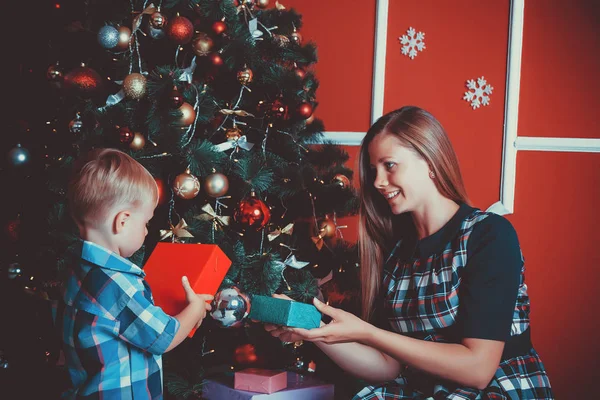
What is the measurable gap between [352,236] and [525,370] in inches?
57.4

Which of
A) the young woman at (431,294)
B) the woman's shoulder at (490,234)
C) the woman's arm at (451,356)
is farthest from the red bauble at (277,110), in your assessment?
the woman's arm at (451,356)

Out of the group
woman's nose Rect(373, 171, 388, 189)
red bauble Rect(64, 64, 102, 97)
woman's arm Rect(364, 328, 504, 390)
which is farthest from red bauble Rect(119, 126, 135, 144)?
woman's arm Rect(364, 328, 504, 390)

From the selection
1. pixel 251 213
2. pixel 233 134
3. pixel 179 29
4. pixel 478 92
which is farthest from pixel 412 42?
pixel 251 213

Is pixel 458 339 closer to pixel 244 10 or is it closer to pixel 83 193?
pixel 83 193

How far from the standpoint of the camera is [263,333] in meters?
2.01

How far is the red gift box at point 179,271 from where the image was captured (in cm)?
160

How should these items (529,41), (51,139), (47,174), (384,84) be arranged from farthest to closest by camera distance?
(384,84), (529,41), (51,139), (47,174)

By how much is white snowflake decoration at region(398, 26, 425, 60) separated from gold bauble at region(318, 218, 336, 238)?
3.97 ft

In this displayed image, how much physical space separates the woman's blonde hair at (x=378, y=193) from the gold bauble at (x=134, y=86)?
Answer: 809 millimetres

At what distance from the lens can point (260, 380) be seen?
1836 millimetres

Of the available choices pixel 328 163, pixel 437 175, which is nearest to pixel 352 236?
pixel 328 163

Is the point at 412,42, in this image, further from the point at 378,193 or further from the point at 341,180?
the point at 378,193

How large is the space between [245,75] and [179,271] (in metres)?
0.80

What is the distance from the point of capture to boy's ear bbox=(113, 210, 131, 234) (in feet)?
4.98
